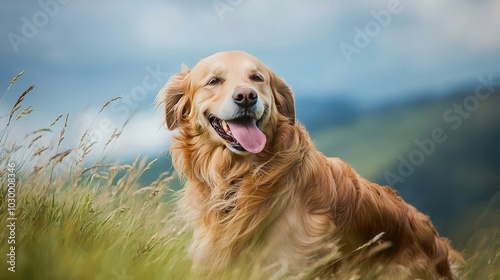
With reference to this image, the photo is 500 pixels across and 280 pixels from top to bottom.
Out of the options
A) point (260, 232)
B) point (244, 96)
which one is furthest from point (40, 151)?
point (260, 232)

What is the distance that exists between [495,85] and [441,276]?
4.54 ft

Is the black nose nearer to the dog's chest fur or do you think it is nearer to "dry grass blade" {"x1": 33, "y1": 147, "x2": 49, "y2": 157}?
the dog's chest fur

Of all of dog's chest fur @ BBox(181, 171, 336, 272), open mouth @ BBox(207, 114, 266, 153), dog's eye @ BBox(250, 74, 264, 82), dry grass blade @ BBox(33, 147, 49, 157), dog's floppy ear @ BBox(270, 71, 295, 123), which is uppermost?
dog's eye @ BBox(250, 74, 264, 82)

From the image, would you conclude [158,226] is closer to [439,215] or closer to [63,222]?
[63,222]

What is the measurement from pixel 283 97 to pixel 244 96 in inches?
18.4

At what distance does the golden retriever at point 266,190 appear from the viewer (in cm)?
310

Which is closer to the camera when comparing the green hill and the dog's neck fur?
the dog's neck fur

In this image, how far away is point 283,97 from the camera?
3.40m

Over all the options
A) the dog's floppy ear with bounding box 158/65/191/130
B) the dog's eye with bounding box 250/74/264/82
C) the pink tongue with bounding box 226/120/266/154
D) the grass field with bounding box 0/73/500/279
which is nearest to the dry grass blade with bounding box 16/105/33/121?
the grass field with bounding box 0/73/500/279

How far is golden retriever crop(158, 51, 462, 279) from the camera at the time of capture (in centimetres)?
310

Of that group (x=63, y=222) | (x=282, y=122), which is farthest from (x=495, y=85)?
(x=63, y=222)

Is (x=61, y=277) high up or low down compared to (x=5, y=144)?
down

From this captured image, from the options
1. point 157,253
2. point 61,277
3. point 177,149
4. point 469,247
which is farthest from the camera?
point 469,247

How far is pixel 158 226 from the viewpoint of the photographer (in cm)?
349
